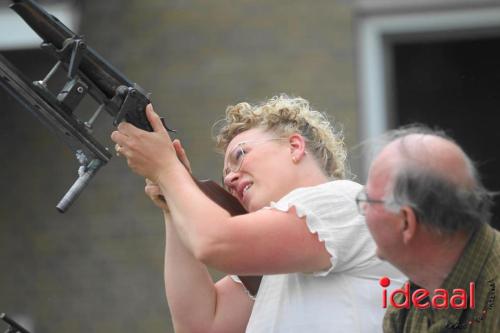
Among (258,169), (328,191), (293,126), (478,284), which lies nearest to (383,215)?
(478,284)

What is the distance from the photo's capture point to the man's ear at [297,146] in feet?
10.0

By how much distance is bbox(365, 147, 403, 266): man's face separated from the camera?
2.43 metres

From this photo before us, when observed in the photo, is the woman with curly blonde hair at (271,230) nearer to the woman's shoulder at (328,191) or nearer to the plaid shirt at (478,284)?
the woman's shoulder at (328,191)

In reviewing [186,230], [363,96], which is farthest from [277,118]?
[363,96]

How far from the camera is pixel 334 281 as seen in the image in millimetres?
2830

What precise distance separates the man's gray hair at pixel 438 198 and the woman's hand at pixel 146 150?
27.0 inches

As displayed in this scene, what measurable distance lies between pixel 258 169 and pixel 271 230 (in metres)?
0.37

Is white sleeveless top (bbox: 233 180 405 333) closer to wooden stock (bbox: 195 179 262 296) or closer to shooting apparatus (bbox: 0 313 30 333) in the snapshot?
wooden stock (bbox: 195 179 262 296)

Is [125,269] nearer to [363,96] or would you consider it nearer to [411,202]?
[363,96]

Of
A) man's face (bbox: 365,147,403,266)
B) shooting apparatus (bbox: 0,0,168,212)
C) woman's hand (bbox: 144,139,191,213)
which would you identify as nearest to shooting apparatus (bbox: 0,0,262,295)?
shooting apparatus (bbox: 0,0,168,212)

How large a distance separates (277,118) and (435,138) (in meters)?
0.77

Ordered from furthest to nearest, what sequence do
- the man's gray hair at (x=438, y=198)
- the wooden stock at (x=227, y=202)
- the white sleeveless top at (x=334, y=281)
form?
the wooden stock at (x=227, y=202), the white sleeveless top at (x=334, y=281), the man's gray hair at (x=438, y=198)

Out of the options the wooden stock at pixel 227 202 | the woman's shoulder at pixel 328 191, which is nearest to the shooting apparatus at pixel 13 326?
the wooden stock at pixel 227 202

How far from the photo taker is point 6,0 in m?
5.86
